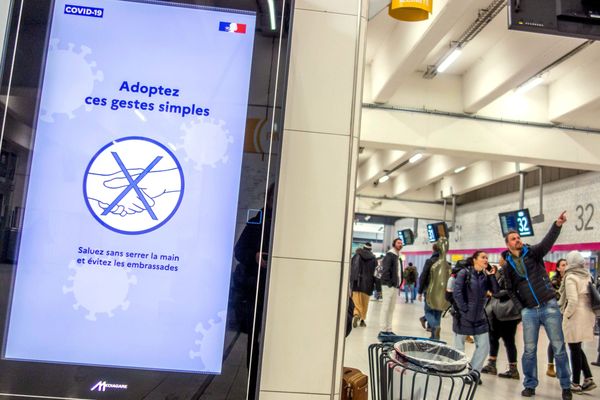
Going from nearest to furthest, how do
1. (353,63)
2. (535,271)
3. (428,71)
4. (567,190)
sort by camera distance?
(353,63)
(535,271)
(428,71)
(567,190)

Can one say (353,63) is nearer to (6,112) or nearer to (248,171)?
(248,171)

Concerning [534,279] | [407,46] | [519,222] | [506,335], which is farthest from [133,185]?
[519,222]

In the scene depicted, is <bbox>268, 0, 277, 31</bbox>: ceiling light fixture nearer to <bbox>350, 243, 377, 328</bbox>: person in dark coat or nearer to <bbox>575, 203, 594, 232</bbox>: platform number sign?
<bbox>350, 243, 377, 328</bbox>: person in dark coat

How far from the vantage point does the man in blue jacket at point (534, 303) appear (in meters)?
4.75

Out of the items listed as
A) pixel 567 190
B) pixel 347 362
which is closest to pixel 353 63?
pixel 347 362

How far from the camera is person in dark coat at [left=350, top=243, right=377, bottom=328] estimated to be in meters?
8.80

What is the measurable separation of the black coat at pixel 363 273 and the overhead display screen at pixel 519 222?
4.94 meters

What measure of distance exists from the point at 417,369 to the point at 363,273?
6720 mm

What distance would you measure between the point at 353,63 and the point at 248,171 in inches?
22.7

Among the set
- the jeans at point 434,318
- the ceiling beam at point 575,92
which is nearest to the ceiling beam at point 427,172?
the ceiling beam at point 575,92

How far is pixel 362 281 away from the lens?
880 cm

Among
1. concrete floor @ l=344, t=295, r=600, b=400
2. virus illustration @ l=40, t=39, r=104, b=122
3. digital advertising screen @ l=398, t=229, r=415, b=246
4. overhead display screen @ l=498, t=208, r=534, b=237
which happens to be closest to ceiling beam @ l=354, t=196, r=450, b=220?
digital advertising screen @ l=398, t=229, r=415, b=246

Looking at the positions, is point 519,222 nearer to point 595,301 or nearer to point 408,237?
point 408,237

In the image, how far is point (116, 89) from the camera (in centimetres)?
157
